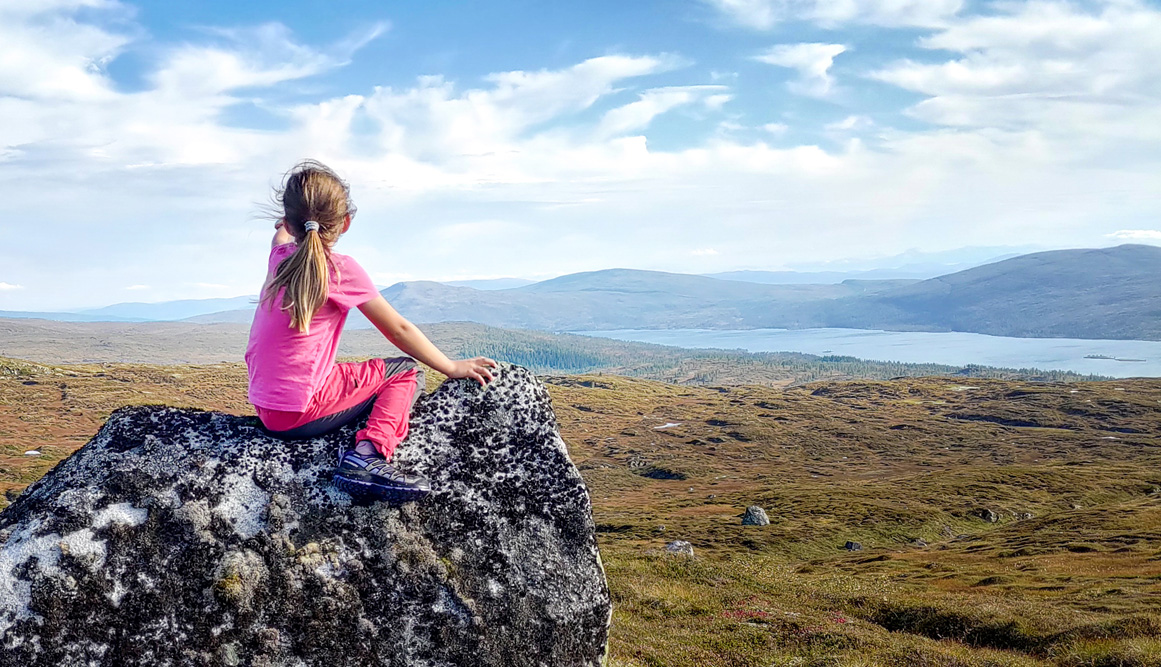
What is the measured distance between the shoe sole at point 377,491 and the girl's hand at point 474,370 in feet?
4.87

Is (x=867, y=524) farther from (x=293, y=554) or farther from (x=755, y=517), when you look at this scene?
(x=293, y=554)

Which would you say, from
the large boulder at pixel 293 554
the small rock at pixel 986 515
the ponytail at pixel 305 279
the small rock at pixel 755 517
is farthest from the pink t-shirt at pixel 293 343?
the small rock at pixel 986 515

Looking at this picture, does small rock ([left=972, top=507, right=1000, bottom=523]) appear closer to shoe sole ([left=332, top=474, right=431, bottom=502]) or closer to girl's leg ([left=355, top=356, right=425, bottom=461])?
girl's leg ([left=355, top=356, right=425, bottom=461])

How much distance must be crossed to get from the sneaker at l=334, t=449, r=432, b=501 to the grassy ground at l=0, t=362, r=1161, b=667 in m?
7.42

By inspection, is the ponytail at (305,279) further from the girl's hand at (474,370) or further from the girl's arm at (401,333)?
the girl's hand at (474,370)

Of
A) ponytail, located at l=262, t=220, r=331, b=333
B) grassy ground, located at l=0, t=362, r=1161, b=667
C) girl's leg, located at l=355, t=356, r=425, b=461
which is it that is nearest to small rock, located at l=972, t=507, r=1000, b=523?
grassy ground, located at l=0, t=362, r=1161, b=667

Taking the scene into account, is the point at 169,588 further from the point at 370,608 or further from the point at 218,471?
the point at 370,608

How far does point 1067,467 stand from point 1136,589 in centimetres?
9852

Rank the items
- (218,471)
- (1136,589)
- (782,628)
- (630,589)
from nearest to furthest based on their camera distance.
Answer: (218,471), (782,628), (630,589), (1136,589)

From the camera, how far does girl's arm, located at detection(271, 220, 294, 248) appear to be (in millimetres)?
7672

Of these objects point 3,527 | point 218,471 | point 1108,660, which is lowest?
point 1108,660

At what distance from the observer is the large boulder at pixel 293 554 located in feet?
21.7

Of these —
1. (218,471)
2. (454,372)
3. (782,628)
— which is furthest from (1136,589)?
(218,471)

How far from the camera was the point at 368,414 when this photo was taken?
7914 millimetres
